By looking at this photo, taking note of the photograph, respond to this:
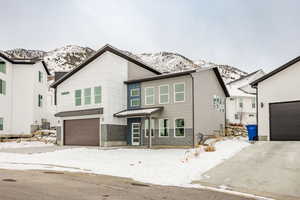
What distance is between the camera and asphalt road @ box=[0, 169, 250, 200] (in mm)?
8062

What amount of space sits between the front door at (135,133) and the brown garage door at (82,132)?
9.57ft

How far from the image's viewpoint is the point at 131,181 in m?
11.5

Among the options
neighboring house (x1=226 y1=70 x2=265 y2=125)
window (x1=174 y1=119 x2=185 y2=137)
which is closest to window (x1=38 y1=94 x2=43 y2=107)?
window (x1=174 y1=119 x2=185 y2=137)

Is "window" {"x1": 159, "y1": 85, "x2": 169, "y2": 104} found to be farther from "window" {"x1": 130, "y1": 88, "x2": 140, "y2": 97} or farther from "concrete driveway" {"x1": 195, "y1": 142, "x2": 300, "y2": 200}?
"concrete driveway" {"x1": 195, "y1": 142, "x2": 300, "y2": 200}

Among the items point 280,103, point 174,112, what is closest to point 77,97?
point 174,112

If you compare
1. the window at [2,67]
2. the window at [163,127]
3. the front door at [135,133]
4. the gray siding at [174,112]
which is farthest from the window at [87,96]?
the window at [2,67]

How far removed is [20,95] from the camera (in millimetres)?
35062

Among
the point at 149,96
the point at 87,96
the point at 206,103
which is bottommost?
the point at 206,103

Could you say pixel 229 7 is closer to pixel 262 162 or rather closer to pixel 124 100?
pixel 262 162

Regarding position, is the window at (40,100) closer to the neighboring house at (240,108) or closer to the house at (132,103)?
the house at (132,103)

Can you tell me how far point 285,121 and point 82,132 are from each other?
53.1 ft

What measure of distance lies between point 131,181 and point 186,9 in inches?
520

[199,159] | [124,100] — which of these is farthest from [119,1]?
[199,159]

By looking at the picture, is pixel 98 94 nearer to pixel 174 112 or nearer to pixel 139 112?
pixel 139 112
